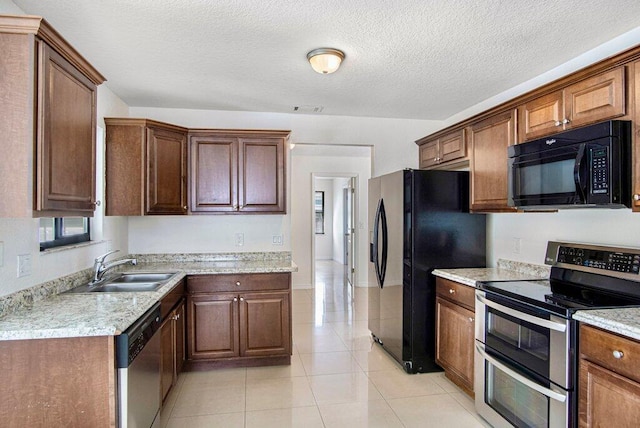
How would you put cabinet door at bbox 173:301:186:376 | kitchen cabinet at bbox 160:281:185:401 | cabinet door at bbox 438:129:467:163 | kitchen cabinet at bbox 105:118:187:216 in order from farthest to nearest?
1. cabinet door at bbox 438:129:467:163
2. kitchen cabinet at bbox 105:118:187:216
3. cabinet door at bbox 173:301:186:376
4. kitchen cabinet at bbox 160:281:185:401

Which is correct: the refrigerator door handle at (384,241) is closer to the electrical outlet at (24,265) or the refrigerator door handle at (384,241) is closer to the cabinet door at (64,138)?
the cabinet door at (64,138)

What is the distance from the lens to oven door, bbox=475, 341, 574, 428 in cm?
188

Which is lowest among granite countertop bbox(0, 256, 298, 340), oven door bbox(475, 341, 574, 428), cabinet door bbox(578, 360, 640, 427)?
oven door bbox(475, 341, 574, 428)

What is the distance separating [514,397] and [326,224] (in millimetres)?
8368

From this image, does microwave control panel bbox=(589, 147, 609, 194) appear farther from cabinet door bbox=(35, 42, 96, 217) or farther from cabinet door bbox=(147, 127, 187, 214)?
cabinet door bbox=(147, 127, 187, 214)

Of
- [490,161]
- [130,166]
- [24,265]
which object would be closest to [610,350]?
[490,161]

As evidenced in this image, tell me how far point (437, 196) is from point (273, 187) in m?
1.47

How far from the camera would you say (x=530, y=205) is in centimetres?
243

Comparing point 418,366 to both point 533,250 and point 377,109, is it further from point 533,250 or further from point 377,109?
point 377,109

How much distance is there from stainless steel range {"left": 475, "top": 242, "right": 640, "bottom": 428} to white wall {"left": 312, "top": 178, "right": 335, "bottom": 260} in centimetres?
783

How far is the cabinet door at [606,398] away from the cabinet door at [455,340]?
2.94ft

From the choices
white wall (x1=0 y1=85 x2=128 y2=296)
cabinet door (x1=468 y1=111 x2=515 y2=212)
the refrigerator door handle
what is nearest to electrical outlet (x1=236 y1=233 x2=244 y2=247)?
white wall (x1=0 y1=85 x2=128 y2=296)

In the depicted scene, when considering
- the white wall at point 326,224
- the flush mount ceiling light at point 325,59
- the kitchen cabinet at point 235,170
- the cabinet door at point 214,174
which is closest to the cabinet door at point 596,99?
the flush mount ceiling light at point 325,59

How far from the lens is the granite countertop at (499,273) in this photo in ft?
8.93
